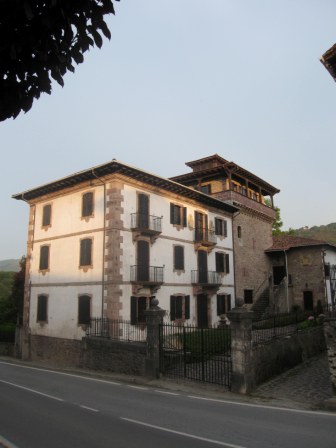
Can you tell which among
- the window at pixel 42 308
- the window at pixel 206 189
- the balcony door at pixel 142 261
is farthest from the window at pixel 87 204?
the window at pixel 206 189

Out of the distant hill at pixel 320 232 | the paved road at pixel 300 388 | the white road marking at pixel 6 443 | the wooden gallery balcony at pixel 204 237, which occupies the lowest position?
the paved road at pixel 300 388

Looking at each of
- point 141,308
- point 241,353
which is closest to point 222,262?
point 141,308

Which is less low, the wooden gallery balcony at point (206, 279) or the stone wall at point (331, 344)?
the wooden gallery balcony at point (206, 279)

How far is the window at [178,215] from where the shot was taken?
2497 centimetres

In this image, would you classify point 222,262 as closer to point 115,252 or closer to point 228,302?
point 228,302

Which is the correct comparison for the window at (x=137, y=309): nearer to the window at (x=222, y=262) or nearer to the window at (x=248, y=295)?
the window at (x=222, y=262)

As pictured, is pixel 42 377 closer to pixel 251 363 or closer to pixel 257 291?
pixel 251 363

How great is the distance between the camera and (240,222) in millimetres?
32438

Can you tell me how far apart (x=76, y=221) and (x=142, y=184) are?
4805 mm

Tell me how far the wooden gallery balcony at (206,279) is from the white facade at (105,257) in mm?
229

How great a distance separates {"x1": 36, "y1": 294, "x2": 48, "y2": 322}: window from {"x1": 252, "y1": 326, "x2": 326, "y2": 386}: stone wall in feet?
51.4

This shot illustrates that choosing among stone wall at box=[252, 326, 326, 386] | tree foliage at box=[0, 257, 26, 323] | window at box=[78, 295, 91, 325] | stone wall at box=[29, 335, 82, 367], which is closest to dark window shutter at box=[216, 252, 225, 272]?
stone wall at box=[252, 326, 326, 386]

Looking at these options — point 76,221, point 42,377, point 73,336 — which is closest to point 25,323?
point 73,336

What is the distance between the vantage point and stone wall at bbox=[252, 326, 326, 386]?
12.8 meters
